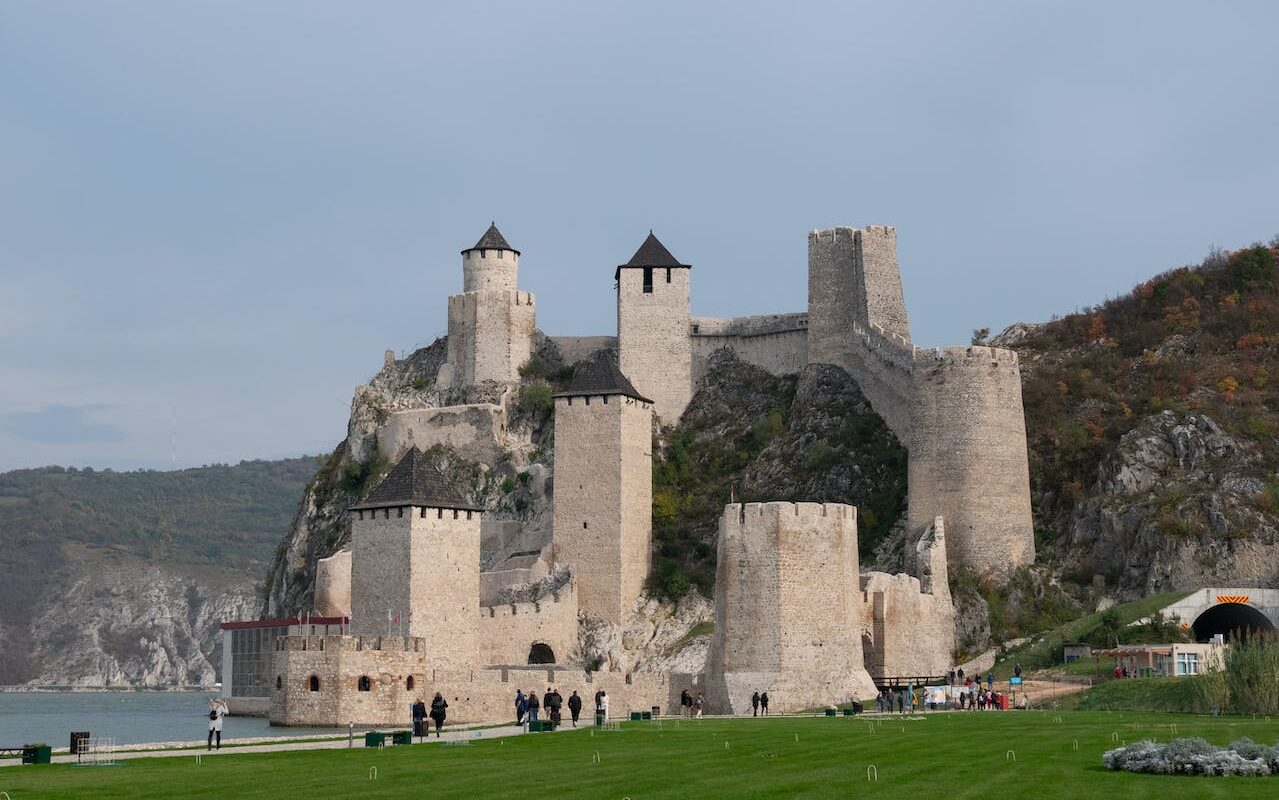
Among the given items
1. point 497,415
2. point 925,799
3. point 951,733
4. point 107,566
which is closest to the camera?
point 925,799

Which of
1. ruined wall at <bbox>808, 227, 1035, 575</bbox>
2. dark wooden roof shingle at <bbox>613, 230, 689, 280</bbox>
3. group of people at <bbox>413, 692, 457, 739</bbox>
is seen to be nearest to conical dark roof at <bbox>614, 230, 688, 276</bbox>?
dark wooden roof shingle at <bbox>613, 230, 689, 280</bbox>

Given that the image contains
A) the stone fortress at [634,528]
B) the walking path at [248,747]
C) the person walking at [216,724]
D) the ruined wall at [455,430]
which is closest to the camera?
the walking path at [248,747]

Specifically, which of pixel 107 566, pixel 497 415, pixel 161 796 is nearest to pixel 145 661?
pixel 107 566

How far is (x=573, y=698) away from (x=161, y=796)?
21.5 m

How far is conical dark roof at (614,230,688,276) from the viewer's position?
242 feet

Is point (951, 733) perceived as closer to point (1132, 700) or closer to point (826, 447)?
point (1132, 700)

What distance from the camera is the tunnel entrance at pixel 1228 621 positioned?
51.9 metres

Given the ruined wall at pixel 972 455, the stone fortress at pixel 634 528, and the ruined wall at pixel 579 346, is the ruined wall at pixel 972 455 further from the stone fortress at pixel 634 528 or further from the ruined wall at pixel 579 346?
the ruined wall at pixel 579 346

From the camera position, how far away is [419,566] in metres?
52.7

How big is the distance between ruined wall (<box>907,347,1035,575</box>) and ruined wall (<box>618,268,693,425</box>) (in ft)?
54.4

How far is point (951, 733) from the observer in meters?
32.6

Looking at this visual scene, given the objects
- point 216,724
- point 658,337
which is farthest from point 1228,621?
point 216,724

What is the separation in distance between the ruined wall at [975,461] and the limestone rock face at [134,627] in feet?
354

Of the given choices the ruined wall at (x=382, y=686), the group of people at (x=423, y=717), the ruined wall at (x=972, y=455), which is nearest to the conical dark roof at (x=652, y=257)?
the ruined wall at (x=972, y=455)
